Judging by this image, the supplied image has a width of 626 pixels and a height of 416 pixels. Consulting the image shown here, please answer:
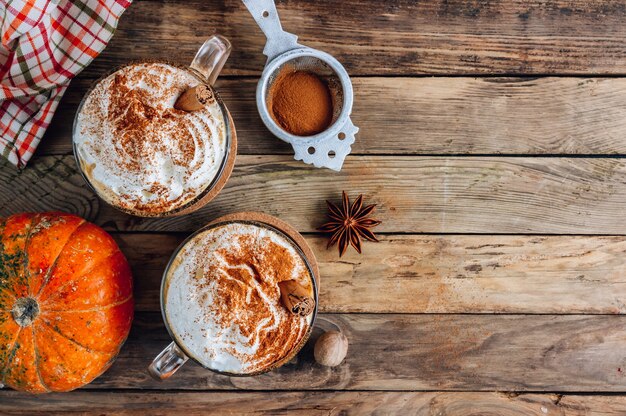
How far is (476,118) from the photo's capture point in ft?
5.31

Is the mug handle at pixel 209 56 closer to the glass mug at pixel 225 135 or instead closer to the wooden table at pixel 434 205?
the glass mug at pixel 225 135

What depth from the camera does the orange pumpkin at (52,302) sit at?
135 cm

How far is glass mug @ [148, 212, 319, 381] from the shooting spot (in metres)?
1.37

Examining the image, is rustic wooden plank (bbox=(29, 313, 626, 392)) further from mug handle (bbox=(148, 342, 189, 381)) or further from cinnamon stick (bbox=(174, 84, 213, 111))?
cinnamon stick (bbox=(174, 84, 213, 111))

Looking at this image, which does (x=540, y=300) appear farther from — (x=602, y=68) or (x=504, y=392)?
(x=602, y=68)

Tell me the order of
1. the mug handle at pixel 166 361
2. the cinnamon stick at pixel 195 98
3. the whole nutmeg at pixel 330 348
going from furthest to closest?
1. the whole nutmeg at pixel 330 348
2. the mug handle at pixel 166 361
3. the cinnamon stick at pixel 195 98

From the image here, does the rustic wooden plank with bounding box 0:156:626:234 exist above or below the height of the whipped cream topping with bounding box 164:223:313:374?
above

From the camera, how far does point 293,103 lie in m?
1.52

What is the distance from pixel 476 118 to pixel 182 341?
3.46 feet

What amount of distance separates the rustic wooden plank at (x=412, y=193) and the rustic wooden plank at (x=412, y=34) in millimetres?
284

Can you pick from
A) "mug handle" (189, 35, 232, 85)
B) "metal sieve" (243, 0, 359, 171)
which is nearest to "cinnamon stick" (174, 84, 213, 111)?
"mug handle" (189, 35, 232, 85)

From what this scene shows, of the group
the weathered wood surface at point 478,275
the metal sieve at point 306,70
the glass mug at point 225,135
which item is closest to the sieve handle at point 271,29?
the metal sieve at point 306,70

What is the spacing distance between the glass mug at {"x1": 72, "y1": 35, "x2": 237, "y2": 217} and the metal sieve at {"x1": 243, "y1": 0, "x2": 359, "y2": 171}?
0.12 m

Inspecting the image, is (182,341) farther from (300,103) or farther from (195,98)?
(300,103)
